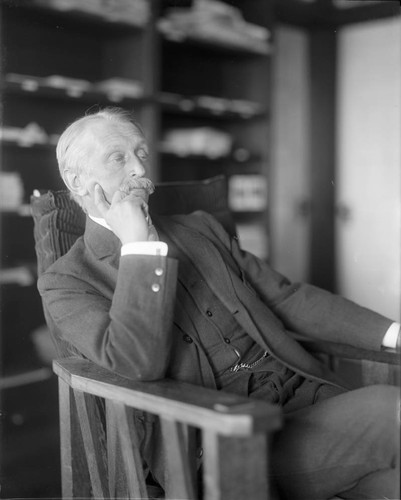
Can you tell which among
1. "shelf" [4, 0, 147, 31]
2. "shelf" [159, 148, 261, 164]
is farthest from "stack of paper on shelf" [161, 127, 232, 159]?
"shelf" [4, 0, 147, 31]

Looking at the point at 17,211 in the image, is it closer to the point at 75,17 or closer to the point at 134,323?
the point at 75,17

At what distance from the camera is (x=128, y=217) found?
158cm

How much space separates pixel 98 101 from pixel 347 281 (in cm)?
256

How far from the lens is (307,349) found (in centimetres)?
196

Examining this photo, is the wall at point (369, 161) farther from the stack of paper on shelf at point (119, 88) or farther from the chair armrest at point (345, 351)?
the chair armrest at point (345, 351)

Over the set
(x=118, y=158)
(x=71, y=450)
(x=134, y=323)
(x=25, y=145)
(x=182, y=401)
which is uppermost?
(x=25, y=145)

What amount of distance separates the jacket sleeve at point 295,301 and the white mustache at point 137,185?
30cm

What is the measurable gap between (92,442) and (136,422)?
113mm

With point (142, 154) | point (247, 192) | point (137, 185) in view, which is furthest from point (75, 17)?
point (137, 185)

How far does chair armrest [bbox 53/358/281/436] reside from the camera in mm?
1169

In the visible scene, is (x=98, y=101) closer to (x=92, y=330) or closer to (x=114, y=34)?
(x=114, y=34)

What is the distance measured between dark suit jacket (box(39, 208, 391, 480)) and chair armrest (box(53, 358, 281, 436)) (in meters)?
0.04

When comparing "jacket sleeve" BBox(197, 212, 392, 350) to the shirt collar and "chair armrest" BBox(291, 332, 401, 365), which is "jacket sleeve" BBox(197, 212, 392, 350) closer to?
"chair armrest" BBox(291, 332, 401, 365)

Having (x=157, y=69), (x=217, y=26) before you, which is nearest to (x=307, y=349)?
(x=157, y=69)
